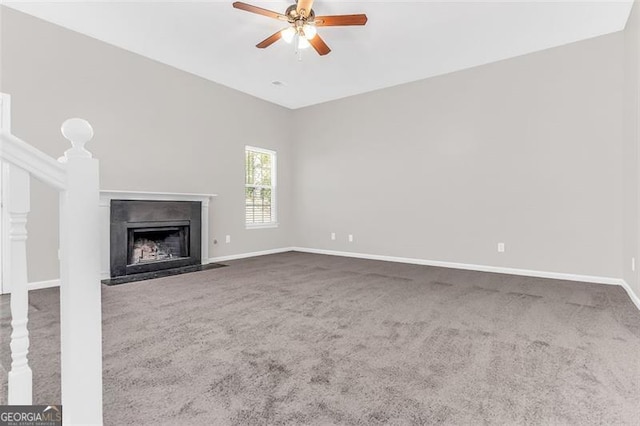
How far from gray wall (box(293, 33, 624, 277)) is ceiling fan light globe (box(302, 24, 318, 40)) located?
2.61m

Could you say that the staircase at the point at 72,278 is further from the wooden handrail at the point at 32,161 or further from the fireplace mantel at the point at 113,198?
the fireplace mantel at the point at 113,198

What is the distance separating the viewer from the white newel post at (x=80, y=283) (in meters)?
1.00

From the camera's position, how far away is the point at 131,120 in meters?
4.30

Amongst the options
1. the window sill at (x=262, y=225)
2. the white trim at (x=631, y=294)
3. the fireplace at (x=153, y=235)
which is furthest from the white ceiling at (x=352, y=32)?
the white trim at (x=631, y=294)

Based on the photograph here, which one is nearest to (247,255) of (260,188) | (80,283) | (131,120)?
(260,188)

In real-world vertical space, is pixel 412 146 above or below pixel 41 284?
above

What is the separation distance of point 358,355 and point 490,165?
3.71 meters

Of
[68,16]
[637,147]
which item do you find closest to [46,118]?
[68,16]

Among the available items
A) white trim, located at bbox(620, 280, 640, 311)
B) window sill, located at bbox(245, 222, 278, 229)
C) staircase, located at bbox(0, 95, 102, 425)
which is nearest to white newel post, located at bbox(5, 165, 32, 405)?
staircase, located at bbox(0, 95, 102, 425)

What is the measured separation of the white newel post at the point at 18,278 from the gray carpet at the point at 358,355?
564 millimetres

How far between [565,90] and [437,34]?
181cm

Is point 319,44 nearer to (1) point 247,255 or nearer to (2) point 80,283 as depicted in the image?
(2) point 80,283

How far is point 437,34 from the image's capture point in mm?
3766

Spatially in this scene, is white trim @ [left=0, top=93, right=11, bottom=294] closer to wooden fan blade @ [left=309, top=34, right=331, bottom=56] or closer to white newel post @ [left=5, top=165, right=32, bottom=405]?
wooden fan blade @ [left=309, top=34, right=331, bottom=56]
